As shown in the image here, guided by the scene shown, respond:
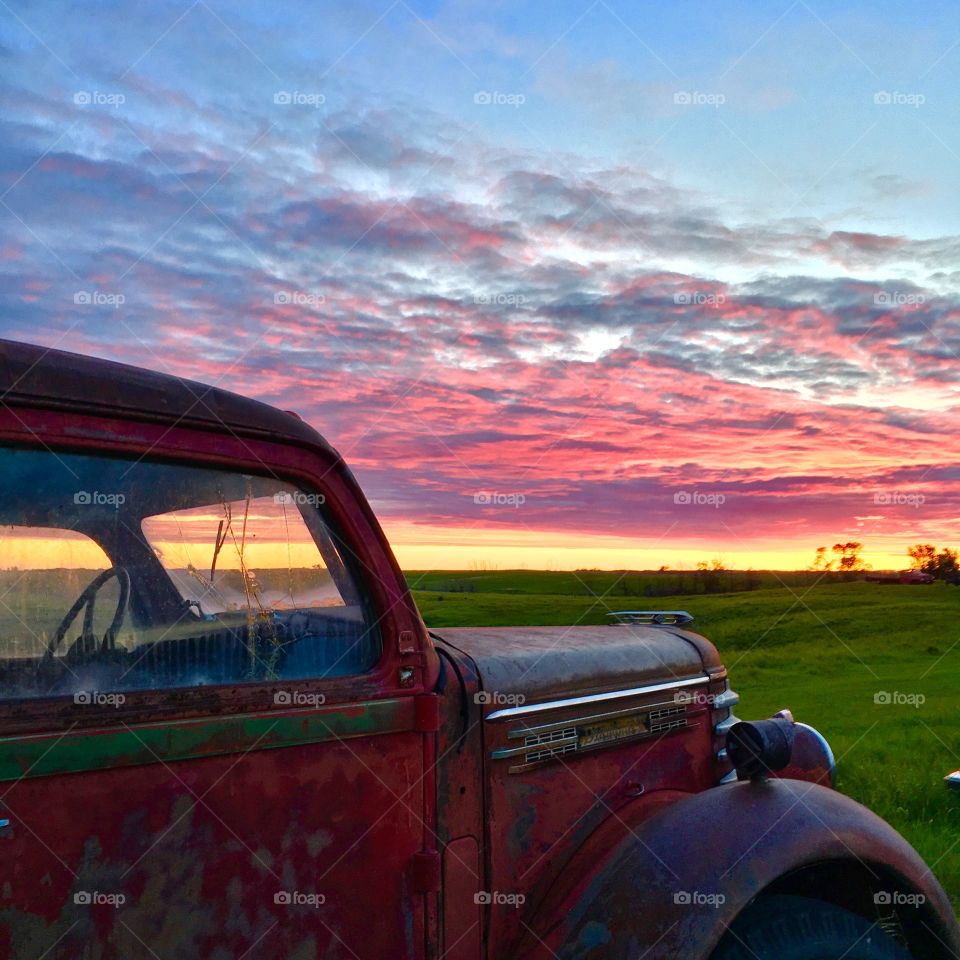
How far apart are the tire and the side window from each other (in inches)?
58.8

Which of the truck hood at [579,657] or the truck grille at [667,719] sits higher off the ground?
the truck hood at [579,657]

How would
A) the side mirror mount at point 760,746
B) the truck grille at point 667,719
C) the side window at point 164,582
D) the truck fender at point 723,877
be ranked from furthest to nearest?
1. the truck grille at point 667,719
2. the side mirror mount at point 760,746
3. the truck fender at point 723,877
4. the side window at point 164,582

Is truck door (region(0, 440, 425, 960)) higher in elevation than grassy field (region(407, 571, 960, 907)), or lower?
higher

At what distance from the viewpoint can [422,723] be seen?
239cm

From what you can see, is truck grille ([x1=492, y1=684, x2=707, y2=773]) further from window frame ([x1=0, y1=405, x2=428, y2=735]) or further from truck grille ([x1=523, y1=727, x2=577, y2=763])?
window frame ([x1=0, y1=405, x2=428, y2=735])

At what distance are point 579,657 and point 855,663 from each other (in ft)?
94.7

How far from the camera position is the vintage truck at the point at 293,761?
1.88 m

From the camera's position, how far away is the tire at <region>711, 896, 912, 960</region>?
2693mm

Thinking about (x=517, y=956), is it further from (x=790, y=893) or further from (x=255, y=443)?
(x=255, y=443)

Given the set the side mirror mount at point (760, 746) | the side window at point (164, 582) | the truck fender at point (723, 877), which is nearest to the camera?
the side window at point (164, 582)

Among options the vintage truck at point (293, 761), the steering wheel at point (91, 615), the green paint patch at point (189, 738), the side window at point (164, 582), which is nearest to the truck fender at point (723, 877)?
the vintage truck at point (293, 761)

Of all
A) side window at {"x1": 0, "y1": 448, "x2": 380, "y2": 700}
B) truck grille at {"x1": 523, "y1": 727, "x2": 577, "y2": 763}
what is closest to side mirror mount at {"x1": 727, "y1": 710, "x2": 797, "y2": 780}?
truck grille at {"x1": 523, "y1": 727, "x2": 577, "y2": 763}

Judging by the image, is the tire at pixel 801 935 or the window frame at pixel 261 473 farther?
the tire at pixel 801 935

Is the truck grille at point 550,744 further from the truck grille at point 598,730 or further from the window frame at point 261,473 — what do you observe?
the window frame at point 261,473
